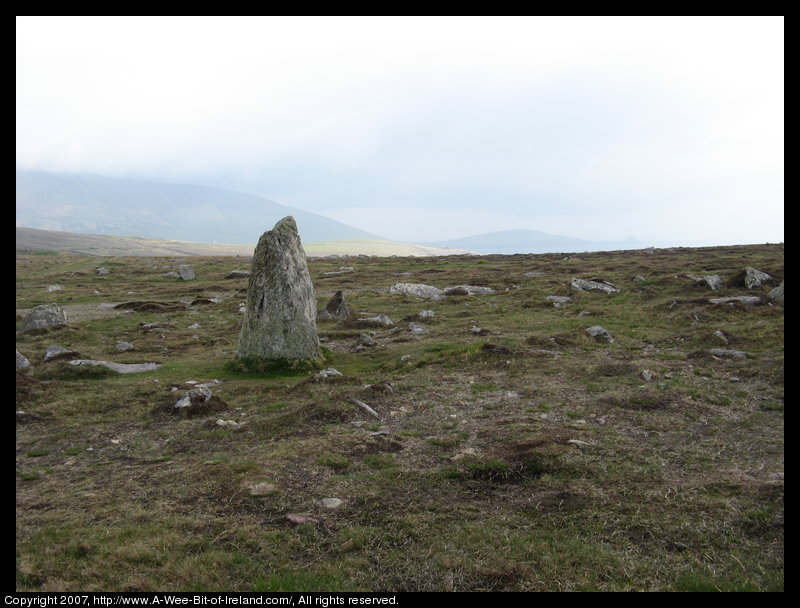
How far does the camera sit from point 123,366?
1786 cm

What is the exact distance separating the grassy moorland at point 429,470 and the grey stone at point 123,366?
54 centimetres

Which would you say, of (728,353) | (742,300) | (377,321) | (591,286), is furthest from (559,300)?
(728,353)

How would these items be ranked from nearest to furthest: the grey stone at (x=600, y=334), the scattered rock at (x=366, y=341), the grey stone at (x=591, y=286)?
the grey stone at (x=600, y=334) < the scattered rock at (x=366, y=341) < the grey stone at (x=591, y=286)

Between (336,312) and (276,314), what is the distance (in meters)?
9.65

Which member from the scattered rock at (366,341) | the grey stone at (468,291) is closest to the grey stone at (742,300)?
the grey stone at (468,291)

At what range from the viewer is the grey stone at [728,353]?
50.5 feet

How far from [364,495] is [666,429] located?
647 cm

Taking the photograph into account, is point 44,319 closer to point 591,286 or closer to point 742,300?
point 591,286

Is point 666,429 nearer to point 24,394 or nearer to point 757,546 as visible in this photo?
point 757,546

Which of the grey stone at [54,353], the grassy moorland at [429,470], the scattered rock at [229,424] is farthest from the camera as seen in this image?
the grey stone at [54,353]

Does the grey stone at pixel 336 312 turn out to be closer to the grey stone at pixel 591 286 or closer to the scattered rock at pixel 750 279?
the grey stone at pixel 591 286

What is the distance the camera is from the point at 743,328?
18.5 meters

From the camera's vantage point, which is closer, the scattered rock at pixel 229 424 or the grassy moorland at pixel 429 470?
the grassy moorland at pixel 429 470

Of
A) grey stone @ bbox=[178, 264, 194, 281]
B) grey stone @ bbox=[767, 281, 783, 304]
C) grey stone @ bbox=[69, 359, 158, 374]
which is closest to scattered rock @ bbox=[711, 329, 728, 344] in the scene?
grey stone @ bbox=[767, 281, 783, 304]
